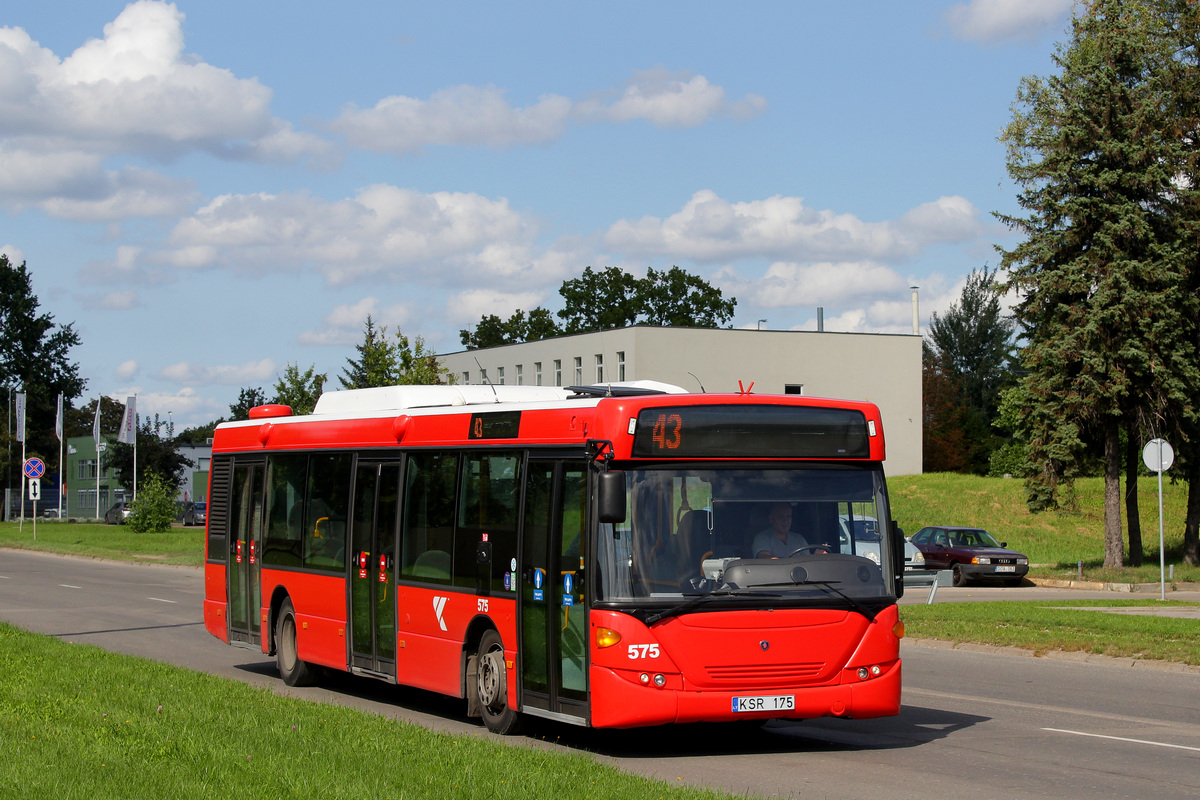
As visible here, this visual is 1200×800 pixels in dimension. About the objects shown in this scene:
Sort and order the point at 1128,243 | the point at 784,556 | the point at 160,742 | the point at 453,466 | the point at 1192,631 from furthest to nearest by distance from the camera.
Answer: the point at 1128,243 → the point at 1192,631 → the point at 453,466 → the point at 784,556 → the point at 160,742

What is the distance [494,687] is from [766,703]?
2.50 m

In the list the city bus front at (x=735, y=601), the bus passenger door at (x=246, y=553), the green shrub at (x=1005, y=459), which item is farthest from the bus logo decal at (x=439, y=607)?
the green shrub at (x=1005, y=459)

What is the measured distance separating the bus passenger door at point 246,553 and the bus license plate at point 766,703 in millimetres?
7598

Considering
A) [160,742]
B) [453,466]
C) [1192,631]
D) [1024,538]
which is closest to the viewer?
[160,742]

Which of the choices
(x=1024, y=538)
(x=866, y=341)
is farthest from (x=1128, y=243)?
(x=866, y=341)

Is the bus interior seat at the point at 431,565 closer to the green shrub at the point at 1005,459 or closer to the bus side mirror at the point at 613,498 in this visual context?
the bus side mirror at the point at 613,498

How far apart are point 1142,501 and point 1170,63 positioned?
80.6 ft

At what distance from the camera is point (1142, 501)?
57844mm

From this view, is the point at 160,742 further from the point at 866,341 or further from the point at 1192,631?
the point at 866,341

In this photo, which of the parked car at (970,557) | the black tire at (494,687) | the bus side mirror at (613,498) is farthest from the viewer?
the parked car at (970,557)

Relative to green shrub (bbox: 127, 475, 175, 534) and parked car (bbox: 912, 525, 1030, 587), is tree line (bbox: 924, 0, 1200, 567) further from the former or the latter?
green shrub (bbox: 127, 475, 175, 534)

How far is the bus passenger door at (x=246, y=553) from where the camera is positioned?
15.5 metres

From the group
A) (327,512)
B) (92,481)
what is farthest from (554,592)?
(92,481)

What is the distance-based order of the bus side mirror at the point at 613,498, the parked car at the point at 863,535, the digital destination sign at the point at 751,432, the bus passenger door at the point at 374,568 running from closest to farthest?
the bus side mirror at the point at 613,498
the digital destination sign at the point at 751,432
the parked car at the point at 863,535
the bus passenger door at the point at 374,568
